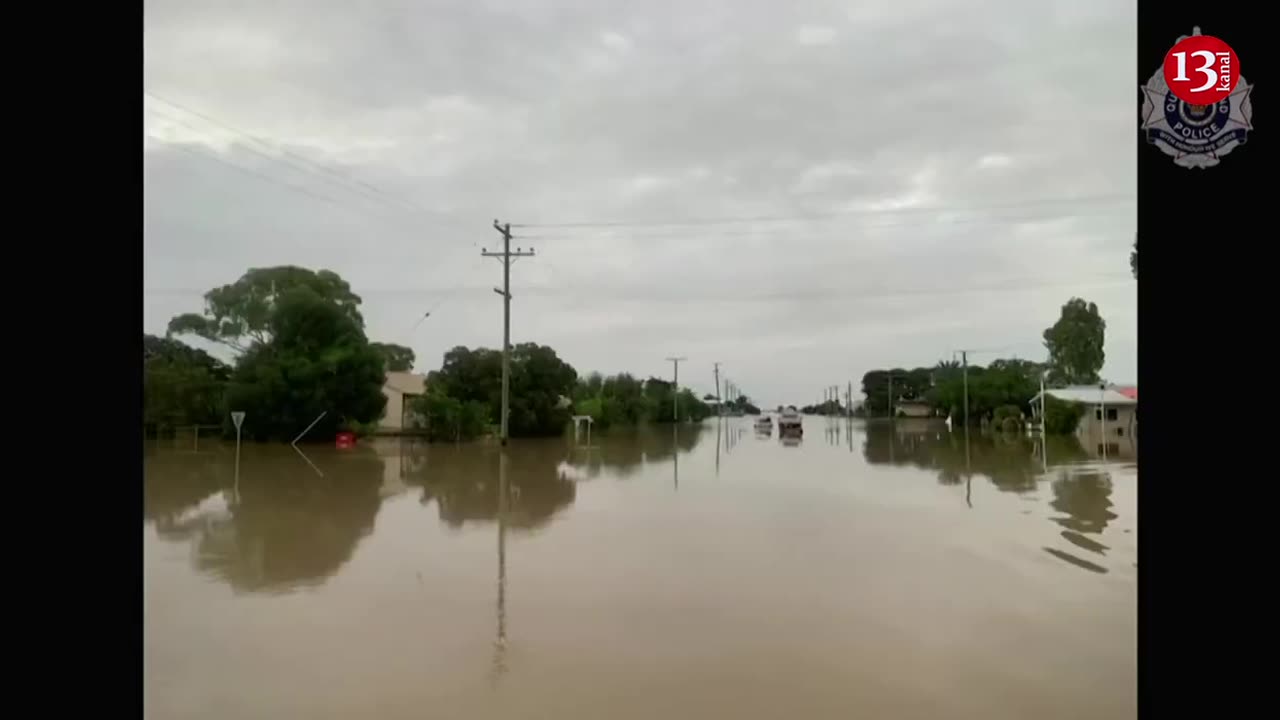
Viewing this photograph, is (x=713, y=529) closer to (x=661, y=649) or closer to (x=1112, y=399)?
(x=661, y=649)

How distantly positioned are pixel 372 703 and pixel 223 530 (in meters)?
7.57

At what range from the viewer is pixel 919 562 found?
8.75 meters

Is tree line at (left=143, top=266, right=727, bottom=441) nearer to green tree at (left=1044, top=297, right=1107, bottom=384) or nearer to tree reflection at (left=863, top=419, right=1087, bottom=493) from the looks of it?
tree reflection at (left=863, top=419, right=1087, bottom=493)

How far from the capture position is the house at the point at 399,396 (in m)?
37.9

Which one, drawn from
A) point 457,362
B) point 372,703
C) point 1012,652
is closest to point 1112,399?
point 457,362

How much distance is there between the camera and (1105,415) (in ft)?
113

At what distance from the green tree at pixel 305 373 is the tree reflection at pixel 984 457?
1968cm

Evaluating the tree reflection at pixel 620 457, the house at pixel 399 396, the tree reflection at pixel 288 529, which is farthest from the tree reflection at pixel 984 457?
the house at pixel 399 396

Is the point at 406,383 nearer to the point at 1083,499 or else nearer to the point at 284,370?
the point at 284,370
